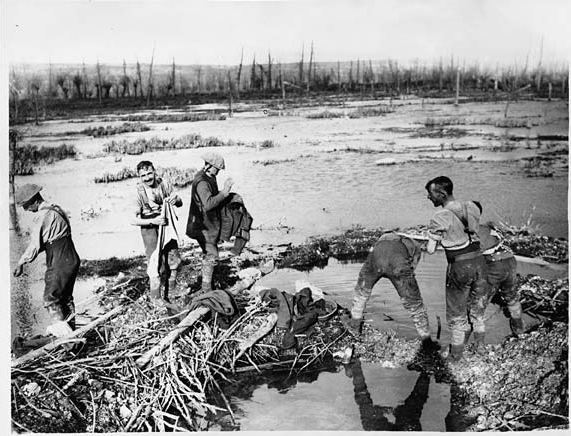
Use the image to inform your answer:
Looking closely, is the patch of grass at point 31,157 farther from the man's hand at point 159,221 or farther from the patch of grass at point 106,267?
the man's hand at point 159,221

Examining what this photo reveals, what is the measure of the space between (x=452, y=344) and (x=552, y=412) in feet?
3.84

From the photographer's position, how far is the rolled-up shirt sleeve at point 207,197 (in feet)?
23.2

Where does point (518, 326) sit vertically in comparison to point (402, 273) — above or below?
below

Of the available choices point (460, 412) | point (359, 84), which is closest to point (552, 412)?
point (460, 412)

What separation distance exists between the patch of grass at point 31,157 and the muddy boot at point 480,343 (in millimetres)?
5564

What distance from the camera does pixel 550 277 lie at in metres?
7.97

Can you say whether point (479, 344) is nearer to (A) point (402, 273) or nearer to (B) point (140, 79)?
(A) point (402, 273)

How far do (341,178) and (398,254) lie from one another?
2.29 m

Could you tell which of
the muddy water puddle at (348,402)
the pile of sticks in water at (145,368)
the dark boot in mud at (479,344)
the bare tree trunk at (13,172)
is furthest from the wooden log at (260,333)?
the bare tree trunk at (13,172)

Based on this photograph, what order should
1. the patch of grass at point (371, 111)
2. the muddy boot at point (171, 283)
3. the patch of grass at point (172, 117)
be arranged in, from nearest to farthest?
the muddy boot at point (171, 283) < the patch of grass at point (172, 117) < the patch of grass at point (371, 111)

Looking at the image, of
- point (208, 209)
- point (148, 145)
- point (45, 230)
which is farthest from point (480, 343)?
point (148, 145)

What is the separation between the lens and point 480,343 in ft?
21.3

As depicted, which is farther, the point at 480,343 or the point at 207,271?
the point at 207,271

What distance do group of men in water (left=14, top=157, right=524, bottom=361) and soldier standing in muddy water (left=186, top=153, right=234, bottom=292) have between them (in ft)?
0.04
